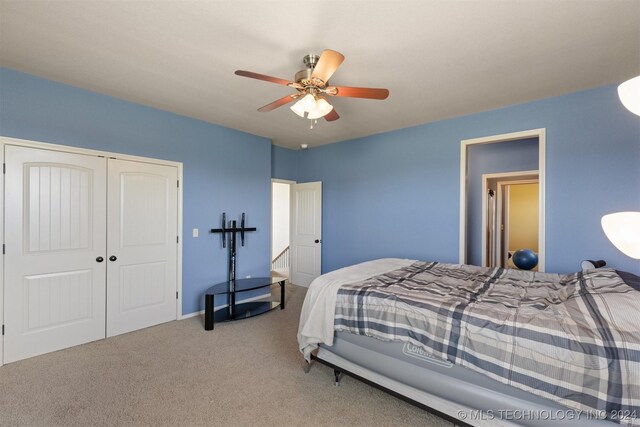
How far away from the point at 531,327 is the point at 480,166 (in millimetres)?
3983

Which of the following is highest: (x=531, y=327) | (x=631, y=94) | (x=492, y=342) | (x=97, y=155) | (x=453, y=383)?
(x=97, y=155)

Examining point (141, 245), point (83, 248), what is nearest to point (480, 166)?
point (141, 245)

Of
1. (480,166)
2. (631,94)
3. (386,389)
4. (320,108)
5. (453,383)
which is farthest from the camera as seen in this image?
(480,166)

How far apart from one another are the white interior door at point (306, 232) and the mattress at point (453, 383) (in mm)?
2922

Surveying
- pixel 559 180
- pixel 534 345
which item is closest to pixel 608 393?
pixel 534 345

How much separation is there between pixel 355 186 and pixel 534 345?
3435mm

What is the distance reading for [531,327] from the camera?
1.53 meters

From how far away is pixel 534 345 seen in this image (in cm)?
149

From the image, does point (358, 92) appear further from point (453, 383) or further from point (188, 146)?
point (188, 146)

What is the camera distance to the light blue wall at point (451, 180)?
2.73m

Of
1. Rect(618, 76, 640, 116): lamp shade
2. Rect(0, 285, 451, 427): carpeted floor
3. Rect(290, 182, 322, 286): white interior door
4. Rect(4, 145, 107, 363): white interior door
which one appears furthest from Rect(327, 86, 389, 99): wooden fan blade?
Rect(290, 182, 322, 286): white interior door

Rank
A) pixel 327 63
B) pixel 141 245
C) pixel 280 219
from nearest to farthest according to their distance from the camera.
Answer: pixel 327 63 → pixel 141 245 → pixel 280 219

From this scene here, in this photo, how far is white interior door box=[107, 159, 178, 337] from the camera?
3137 millimetres

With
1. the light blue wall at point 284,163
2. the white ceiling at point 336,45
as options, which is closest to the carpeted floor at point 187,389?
the white ceiling at point 336,45
